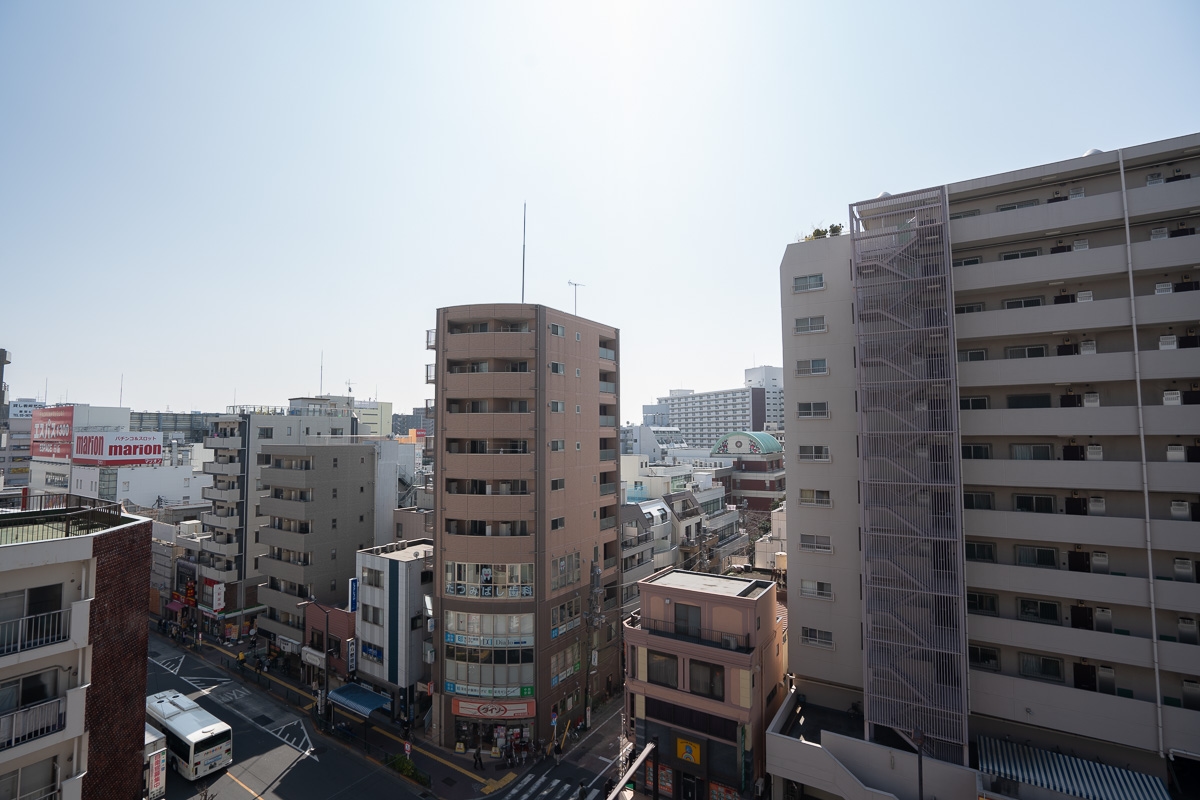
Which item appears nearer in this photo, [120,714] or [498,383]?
[120,714]

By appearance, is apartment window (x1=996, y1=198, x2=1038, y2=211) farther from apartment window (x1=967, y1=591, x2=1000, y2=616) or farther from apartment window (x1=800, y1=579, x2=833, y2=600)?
apartment window (x1=800, y1=579, x2=833, y2=600)

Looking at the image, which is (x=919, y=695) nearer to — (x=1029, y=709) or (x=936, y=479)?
(x=1029, y=709)

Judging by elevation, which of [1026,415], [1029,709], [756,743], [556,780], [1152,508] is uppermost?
[1026,415]

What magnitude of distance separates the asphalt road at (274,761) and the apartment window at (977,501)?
115ft

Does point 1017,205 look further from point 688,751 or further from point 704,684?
point 688,751

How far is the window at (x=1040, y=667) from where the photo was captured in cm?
2829

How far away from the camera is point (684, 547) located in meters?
66.9

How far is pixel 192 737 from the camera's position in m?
34.1

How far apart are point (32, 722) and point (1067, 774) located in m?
40.2

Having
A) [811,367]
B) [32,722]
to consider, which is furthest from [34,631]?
[811,367]

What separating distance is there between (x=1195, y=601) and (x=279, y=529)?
6335 centimetres

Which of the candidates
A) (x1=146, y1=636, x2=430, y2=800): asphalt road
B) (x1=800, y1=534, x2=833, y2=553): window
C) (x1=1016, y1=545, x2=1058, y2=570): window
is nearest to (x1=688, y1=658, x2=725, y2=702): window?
(x1=800, y1=534, x2=833, y2=553): window

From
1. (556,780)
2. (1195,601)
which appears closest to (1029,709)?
(1195,601)

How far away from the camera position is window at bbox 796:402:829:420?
111 ft
